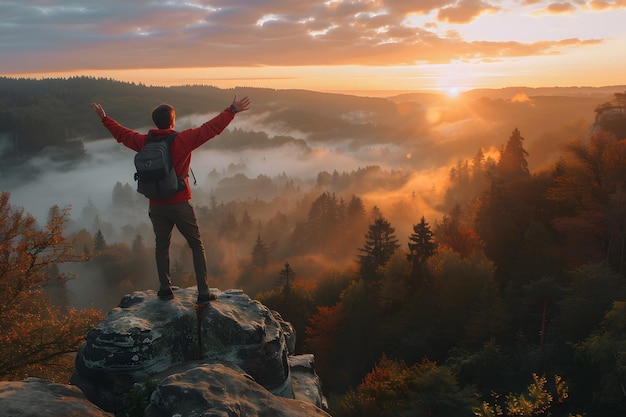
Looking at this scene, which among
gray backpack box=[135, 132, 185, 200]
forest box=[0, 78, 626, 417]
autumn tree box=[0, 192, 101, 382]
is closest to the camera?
gray backpack box=[135, 132, 185, 200]

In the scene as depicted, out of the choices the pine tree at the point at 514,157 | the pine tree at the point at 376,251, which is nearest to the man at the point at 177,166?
the pine tree at the point at 376,251

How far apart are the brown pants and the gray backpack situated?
1.57 ft

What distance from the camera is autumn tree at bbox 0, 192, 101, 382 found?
54.6 ft

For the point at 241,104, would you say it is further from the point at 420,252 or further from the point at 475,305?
the point at 420,252

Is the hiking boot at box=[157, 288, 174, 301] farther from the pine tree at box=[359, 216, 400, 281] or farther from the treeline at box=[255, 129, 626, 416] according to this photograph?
the pine tree at box=[359, 216, 400, 281]

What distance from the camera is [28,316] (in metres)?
18.1

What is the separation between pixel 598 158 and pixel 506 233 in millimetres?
16436

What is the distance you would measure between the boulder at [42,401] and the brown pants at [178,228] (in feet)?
10.1

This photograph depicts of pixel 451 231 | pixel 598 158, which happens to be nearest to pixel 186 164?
pixel 598 158

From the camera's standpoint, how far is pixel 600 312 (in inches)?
1264

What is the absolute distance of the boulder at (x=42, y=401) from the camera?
21.7 feet

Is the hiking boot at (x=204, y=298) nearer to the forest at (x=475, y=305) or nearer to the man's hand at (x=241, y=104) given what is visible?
the man's hand at (x=241, y=104)

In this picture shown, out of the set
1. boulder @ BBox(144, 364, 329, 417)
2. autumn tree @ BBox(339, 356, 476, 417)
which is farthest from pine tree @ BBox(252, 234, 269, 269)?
boulder @ BBox(144, 364, 329, 417)

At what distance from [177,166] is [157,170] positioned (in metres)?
0.55
